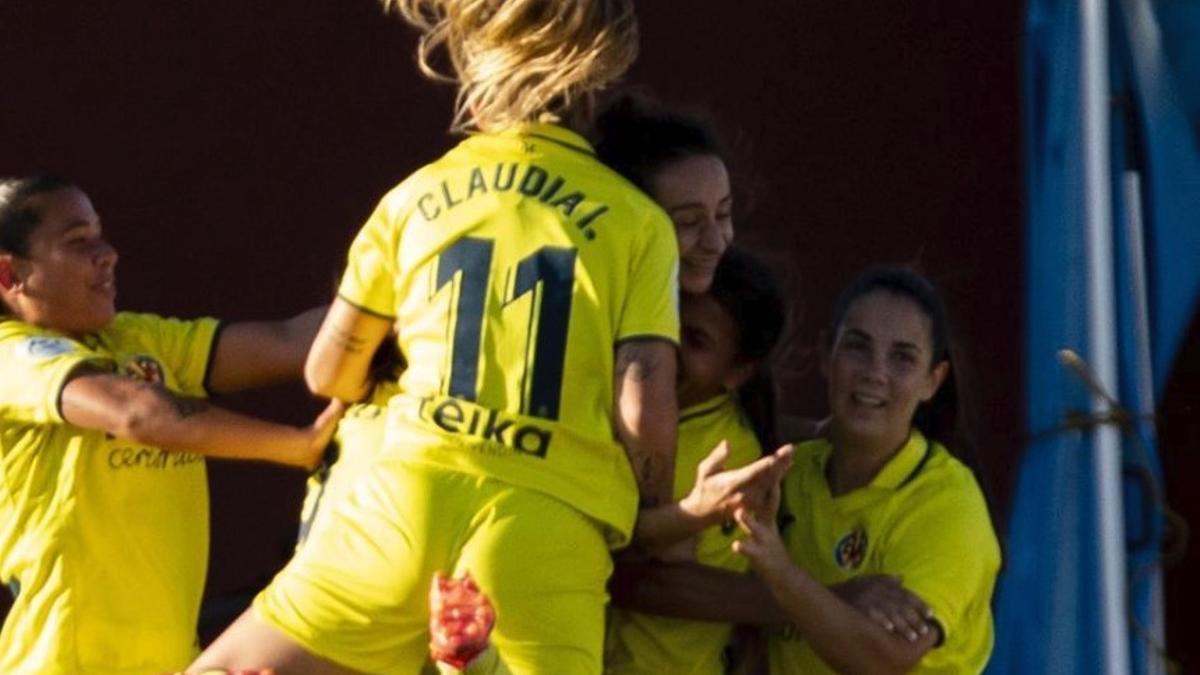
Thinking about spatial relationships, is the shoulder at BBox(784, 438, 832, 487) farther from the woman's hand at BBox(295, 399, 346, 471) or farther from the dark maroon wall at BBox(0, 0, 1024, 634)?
the dark maroon wall at BBox(0, 0, 1024, 634)

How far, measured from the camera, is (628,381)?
3941 mm

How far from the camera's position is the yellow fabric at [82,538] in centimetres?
449

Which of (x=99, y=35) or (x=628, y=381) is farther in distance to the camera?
(x=99, y=35)

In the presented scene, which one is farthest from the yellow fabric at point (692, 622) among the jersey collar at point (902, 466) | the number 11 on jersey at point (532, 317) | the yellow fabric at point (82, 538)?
the yellow fabric at point (82, 538)

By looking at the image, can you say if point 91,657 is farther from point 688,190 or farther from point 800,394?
point 800,394

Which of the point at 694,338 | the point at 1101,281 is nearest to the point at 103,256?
the point at 694,338

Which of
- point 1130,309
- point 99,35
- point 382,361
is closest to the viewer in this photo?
point 382,361

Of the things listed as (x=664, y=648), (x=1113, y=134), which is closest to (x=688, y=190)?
(x=664, y=648)

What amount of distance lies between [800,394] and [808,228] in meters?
0.35

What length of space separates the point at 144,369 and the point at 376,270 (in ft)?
2.33

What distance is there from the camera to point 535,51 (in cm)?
403

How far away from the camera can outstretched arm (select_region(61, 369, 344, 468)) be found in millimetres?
4328

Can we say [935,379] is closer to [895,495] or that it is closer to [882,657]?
[895,495]

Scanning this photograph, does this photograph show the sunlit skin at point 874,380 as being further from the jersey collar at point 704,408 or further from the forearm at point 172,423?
the forearm at point 172,423
